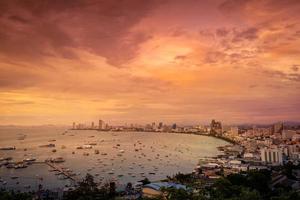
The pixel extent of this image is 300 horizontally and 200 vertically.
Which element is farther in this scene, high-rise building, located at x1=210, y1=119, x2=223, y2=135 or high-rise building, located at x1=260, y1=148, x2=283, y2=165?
high-rise building, located at x1=210, y1=119, x2=223, y2=135

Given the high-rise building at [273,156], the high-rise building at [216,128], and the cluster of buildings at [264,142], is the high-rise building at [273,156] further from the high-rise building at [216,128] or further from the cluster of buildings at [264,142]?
the high-rise building at [216,128]

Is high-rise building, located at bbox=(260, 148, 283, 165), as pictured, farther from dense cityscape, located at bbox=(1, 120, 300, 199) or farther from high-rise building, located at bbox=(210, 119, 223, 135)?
high-rise building, located at bbox=(210, 119, 223, 135)

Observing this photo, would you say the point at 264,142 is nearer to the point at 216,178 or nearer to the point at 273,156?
the point at 273,156

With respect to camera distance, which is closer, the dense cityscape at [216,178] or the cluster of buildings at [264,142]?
the dense cityscape at [216,178]

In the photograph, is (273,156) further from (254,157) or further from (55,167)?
(55,167)

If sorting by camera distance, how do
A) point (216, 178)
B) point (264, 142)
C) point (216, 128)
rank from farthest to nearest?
point (216, 128) < point (264, 142) < point (216, 178)

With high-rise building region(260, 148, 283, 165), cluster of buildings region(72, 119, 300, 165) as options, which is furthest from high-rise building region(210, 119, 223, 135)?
high-rise building region(260, 148, 283, 165)

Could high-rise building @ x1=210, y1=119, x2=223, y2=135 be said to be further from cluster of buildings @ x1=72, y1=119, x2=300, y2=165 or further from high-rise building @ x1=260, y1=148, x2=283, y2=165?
high-rise building @ x1=260, y1=148, x2=283, y2=165

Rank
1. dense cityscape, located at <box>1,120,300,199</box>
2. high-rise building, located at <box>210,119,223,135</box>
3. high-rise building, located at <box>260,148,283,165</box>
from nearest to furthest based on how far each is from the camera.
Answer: dense cityscape, located at <box>1,120,300,199</box> < high-rise building, located at <box>260,148,283,165</box> < high-rise building, located at <box>210,119,223,135</box>

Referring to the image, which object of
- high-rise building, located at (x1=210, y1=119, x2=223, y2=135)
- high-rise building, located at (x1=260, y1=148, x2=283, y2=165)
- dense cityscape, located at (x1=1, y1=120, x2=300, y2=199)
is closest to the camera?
dense cityscape, located at (x1=1, y1=120, x2=300, y2=199)

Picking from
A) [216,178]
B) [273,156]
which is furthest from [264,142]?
[216,178]

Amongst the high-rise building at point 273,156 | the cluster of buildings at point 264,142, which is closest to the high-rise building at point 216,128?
the cluster of buildings at point 264,142

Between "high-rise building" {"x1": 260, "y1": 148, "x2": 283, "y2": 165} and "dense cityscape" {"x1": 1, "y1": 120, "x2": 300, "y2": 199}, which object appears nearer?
"dense cityscape" {"x1": 1, "y1": 120, "x2": 300, "y2": 199}
